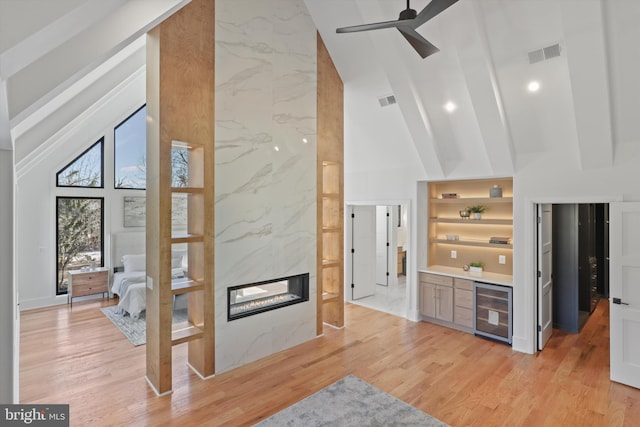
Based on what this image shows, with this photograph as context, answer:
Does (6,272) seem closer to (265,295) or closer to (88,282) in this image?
(265,295)

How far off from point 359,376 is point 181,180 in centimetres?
316

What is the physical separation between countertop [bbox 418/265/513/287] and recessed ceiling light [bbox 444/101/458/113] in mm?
2635

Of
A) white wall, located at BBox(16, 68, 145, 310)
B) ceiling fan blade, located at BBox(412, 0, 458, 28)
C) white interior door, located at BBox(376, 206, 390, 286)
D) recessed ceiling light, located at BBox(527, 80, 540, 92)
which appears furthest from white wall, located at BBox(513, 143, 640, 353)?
white wall, located at BBox(16, 68, 145, 310)

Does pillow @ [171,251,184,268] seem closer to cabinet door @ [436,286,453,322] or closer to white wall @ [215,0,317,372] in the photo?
white wall @ [215,0,317,372]

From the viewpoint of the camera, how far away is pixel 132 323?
5582 millimetres

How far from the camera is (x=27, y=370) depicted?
400 cm

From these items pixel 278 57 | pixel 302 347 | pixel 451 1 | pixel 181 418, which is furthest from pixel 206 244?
pixel 451 1

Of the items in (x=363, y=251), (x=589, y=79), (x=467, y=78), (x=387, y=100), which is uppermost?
(x=387, y=100)

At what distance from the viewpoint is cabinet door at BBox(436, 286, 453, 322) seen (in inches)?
216

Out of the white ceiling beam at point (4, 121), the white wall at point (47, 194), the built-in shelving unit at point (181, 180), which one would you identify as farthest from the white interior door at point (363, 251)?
the white ceiling beam at point (4, 121)

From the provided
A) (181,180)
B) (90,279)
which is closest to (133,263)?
(90,279)

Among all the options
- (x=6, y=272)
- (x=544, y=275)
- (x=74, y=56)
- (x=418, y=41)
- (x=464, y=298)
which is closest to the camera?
(x=74, y=56)

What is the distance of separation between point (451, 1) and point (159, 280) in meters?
3.75

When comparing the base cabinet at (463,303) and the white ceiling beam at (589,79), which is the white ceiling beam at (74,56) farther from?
the base cabinet at (463,303)
